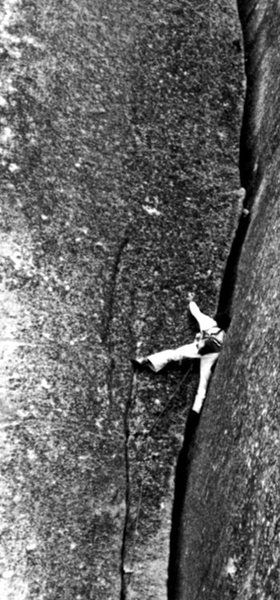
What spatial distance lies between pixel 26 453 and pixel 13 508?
144mm

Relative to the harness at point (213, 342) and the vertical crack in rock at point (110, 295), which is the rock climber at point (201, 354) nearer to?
the harness at point (213, 342)

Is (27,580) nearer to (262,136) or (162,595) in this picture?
(162,595)

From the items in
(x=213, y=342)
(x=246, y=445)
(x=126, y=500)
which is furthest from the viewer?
(x=213, y=342)

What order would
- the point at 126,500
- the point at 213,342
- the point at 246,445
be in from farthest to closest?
the point at 213,342, the point at 126,500, the point at 246,445

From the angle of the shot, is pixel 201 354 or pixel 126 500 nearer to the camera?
pixel 126 500

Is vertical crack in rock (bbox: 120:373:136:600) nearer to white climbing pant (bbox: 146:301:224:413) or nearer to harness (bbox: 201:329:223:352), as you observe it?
white climbing pant (bbox: 146:301:224:413)

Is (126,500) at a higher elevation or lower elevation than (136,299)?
lower

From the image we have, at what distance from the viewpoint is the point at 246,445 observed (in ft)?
6.36

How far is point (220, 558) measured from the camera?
1.92 metres

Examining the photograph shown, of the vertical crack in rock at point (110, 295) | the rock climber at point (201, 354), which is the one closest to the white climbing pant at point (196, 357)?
the rock climber at point (201, 354)

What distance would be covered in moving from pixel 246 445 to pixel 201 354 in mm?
568

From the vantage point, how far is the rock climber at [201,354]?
2441 mm

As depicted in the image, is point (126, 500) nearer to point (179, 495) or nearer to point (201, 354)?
point (179, 495)

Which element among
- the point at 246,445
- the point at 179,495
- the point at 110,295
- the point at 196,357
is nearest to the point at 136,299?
the point at 110,295
